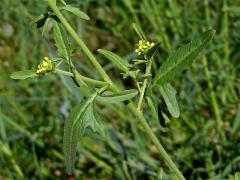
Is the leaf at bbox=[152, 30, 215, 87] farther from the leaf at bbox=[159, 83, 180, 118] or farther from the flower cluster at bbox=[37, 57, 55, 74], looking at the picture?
the flower cluster at bbox=[37, 57, 55, 74]

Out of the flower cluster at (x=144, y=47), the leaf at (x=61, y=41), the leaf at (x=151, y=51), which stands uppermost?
the leaf at (x=61, y=41)

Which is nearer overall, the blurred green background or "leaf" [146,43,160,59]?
"leaf" [146,43,160,59]

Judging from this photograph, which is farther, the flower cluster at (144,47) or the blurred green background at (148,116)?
the blurred green background at (148,116)

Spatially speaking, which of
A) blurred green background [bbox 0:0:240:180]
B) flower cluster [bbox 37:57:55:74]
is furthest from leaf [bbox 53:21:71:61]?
blurred green background [bbox 0:0:240:180]

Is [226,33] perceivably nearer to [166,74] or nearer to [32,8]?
[32,8]

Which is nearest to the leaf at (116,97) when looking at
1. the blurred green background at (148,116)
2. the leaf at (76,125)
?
the leaf at (76,125)

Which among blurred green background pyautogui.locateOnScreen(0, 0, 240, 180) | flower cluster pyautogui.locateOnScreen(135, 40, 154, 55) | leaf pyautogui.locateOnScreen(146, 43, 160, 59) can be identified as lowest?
blurred green background pyautogui.locateOnScreen(0, 0, 240, 180)

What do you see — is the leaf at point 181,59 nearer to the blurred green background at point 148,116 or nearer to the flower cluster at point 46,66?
the flower cluster at point 46,66
